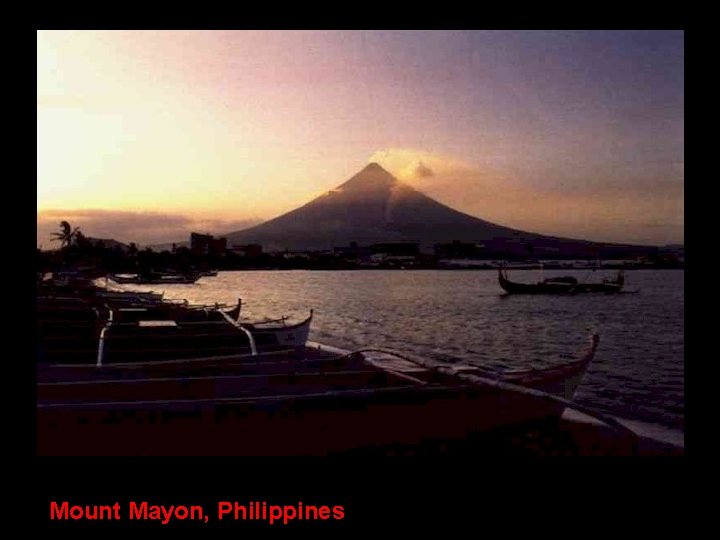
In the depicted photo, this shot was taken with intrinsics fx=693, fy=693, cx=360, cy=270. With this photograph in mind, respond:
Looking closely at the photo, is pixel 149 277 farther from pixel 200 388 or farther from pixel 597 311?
pixel 200 388

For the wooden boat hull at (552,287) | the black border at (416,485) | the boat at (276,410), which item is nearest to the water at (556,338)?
the boat at (276,410)

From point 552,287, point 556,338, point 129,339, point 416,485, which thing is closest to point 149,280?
point 552,287

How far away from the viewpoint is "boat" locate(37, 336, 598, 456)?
6320 millimetres

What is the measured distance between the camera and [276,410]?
260 inches

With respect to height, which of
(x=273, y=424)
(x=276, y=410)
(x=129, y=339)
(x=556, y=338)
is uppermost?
(x=129, y=339)

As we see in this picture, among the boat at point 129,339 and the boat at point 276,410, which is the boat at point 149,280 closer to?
the boat at point 129,339

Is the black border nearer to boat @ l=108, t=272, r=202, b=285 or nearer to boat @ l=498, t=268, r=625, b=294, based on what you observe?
boat @ l=498, t=268, r=625, b=294

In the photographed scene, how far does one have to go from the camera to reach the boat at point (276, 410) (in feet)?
20.7

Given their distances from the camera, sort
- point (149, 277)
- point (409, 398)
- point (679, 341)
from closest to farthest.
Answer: point (409, 398)
point (679, 341)
point (149, 277)

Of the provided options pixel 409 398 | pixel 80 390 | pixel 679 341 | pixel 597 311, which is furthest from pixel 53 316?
pixel 597 311

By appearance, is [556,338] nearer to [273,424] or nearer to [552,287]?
[273,424]

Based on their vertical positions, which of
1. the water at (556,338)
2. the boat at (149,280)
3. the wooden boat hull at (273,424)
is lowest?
the water at (556,338)

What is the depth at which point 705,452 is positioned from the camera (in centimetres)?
452

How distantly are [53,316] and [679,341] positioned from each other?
1220 inches
